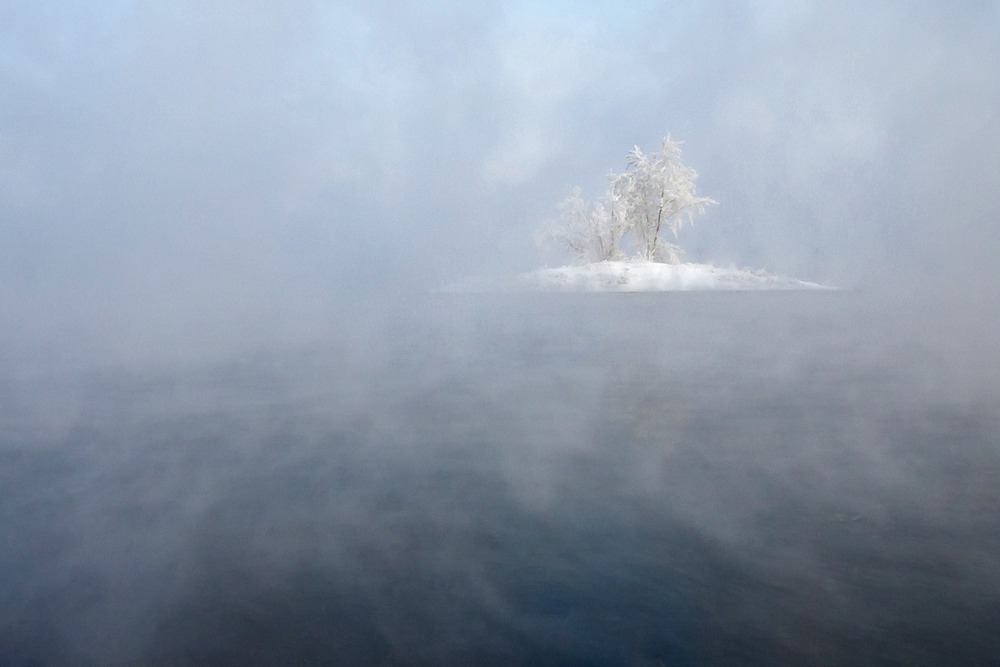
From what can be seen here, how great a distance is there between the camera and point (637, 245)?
42.5 meters

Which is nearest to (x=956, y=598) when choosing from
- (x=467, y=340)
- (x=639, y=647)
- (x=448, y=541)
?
(x=639, y=647)

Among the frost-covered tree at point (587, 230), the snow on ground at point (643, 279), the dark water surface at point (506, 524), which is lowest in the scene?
the dark water surface at point (506, 524)

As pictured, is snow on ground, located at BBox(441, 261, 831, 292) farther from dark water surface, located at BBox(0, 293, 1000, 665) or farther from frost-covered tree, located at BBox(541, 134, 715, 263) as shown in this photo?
dark water surface, located at BBox(0, 293, 1000, 665)

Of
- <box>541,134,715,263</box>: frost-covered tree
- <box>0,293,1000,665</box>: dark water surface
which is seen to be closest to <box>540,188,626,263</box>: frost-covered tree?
<box>541,134,715,263</box>: frost-covered tree

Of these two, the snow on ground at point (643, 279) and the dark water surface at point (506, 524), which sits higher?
the snow on ground at point (643, 279)

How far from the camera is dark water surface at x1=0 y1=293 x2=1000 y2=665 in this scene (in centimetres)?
335

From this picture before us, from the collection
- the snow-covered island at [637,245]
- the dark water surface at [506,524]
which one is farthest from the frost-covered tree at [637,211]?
the dark water surface at [506,524]

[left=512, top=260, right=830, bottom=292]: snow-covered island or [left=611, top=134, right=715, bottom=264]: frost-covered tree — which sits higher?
[left=611, top=134, right=715, bottom=264]: frost-covered tree

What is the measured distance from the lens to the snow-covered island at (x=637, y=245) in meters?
39.8

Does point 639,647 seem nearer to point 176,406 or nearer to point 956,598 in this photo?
point 956,598

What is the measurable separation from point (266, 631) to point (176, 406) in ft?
19.9

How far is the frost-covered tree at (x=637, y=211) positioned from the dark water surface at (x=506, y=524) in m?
32.0

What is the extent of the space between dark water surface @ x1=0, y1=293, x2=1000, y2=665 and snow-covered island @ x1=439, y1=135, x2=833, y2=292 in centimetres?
3037

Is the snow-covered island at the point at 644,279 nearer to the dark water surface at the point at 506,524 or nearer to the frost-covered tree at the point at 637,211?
the frost-covered tree at the point at 637,211
